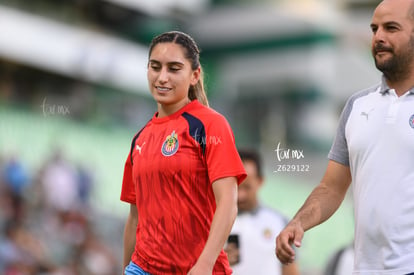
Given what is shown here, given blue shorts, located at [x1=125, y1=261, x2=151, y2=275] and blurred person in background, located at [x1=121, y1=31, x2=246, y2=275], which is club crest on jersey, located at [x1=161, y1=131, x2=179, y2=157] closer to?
blurred person in background, located at [x1=121, y1=31, x2=246, y2=275]

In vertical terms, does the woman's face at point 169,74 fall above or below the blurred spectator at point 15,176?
below

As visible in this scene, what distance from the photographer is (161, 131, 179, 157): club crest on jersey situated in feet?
14.0

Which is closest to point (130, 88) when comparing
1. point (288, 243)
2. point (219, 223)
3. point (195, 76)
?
point (195, 76)

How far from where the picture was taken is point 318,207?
4.29 metres

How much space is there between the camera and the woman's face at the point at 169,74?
4.38 meters

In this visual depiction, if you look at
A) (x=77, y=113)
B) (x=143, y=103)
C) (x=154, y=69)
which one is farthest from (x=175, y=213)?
(x=143, y=103)

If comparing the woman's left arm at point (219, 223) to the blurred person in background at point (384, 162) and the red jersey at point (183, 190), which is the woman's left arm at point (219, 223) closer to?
the red jersey at point (183, 190)

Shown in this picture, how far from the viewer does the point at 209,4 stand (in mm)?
31141

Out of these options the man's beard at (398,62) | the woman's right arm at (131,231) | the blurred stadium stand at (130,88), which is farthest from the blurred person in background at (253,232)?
the man's beard at (398,62)

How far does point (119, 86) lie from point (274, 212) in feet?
47.3

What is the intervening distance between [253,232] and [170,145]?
247 cm

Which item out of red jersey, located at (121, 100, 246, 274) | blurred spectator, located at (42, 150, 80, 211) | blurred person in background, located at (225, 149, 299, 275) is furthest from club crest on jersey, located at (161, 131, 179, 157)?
blurred spectator, located at (42, 150, 80, 211)

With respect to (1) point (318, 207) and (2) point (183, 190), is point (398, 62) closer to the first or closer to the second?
(1) point (318, 207)

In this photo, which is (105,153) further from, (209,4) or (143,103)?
(209,4)
